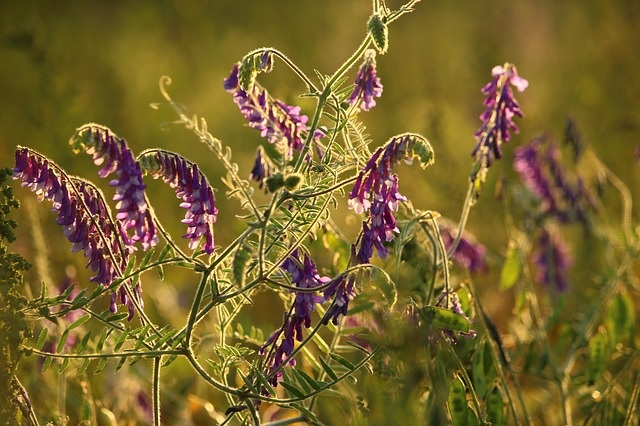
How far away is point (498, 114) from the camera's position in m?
2.09

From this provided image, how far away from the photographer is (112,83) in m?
4.82

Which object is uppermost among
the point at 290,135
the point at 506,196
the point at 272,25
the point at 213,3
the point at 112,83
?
the point at 213,3

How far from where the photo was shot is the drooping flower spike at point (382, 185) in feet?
5.49

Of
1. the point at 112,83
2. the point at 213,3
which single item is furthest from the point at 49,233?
the point at 213,3

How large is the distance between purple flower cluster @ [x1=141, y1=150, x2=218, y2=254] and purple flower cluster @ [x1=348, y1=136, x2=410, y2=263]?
0.87ft

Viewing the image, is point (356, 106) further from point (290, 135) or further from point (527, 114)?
point (527, 114)

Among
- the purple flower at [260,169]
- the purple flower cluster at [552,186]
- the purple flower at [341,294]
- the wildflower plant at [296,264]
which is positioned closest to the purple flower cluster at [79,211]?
the wildflower plant at [296,264]

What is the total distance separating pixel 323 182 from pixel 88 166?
2.63 metres

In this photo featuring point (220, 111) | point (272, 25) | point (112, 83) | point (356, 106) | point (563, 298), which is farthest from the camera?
point (272, 25)

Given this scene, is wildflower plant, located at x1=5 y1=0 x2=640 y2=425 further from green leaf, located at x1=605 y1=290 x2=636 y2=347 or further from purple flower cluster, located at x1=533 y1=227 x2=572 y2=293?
purple flower cluster, located at x1=533 y1=227 x2=572 y2=293

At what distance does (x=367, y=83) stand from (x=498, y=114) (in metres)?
0.44

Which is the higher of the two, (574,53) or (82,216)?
(574,53)

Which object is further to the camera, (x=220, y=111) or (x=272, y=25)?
(x=272, y=25)

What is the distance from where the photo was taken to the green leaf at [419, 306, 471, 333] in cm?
178
